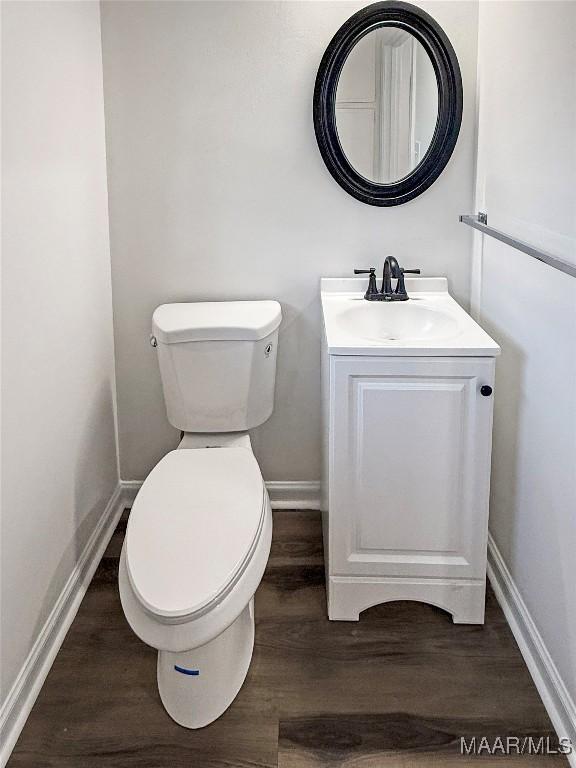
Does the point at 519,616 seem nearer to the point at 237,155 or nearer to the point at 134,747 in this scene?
the point at 134,747

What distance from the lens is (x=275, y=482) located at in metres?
2.96

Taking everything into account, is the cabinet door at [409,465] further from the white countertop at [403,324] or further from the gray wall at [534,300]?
the gray wall at [534,300]

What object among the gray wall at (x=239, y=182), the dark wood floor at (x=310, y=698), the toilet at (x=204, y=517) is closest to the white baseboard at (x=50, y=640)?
the dark wood floor at (x=310, y=698)

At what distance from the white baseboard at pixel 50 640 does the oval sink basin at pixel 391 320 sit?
1048 mm

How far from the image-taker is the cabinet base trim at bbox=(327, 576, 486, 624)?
2258mm

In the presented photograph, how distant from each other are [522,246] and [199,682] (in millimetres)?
1244

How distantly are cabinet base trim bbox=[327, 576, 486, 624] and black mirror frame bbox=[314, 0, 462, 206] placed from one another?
1189 millimetres

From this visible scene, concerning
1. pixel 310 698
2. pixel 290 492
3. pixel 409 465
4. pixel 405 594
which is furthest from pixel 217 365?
pixel 310 698

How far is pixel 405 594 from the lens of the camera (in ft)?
7.50

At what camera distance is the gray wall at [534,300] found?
1.81 metres

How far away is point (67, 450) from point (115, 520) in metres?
0.63

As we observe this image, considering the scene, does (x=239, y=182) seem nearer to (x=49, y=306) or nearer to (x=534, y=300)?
(x=49, y=306)

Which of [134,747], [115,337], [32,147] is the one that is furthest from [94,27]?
[134,747]

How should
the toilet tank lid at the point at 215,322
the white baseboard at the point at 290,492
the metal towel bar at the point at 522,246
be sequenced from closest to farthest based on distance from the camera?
the metal towel bar at the point at 522,246
the toilet tank lid at the point at 215,322
the white baseboard at the point at 290,492
